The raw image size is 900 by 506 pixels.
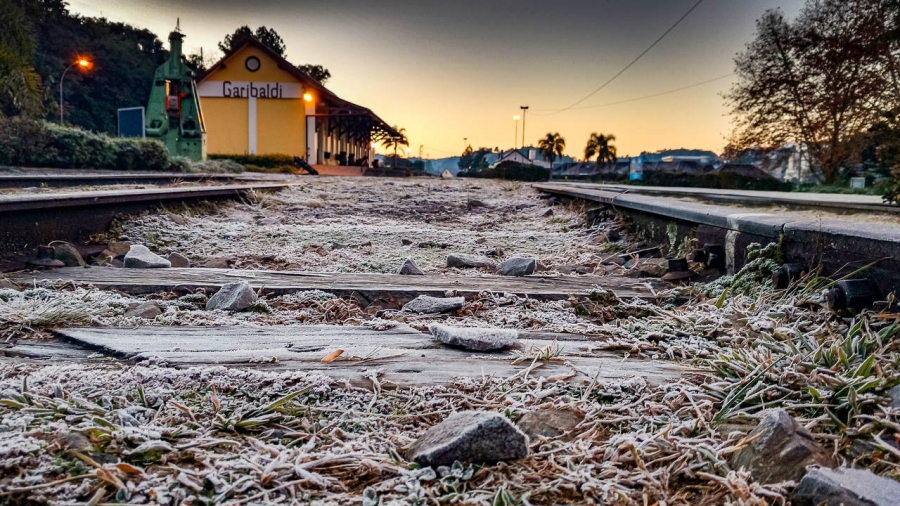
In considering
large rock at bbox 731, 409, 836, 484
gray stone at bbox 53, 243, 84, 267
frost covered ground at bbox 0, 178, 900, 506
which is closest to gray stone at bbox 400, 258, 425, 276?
frost covered ground at bbox 0, 178, 900, 506

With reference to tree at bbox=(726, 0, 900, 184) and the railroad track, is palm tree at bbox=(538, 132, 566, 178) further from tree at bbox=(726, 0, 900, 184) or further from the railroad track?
the railroad track

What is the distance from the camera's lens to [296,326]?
2.18 meters

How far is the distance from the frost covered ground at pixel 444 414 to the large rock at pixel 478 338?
0.11 m

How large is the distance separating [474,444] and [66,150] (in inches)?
594

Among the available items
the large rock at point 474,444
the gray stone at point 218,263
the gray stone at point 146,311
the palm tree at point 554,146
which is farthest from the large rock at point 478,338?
the palm tree at point 554,146

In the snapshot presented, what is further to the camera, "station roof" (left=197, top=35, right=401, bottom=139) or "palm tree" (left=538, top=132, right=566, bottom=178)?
"palm tree" (left=538, top=132, right=566, bottom=178)

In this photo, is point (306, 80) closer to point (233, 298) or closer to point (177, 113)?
point (177, 113)

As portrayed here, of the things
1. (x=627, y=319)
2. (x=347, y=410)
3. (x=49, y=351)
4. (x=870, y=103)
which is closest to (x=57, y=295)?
(x=49, y=351)

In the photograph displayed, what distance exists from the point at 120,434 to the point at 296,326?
3.29ft

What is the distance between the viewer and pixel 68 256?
331cm

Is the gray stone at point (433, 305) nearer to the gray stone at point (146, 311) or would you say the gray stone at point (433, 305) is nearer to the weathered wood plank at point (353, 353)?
the weathered wood plank at point (353, 353)

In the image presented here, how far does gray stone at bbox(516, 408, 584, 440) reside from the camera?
4.34 ft

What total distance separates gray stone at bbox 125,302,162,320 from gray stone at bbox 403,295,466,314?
3.24ft

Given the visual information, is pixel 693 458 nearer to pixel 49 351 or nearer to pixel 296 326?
pixel 296 326
